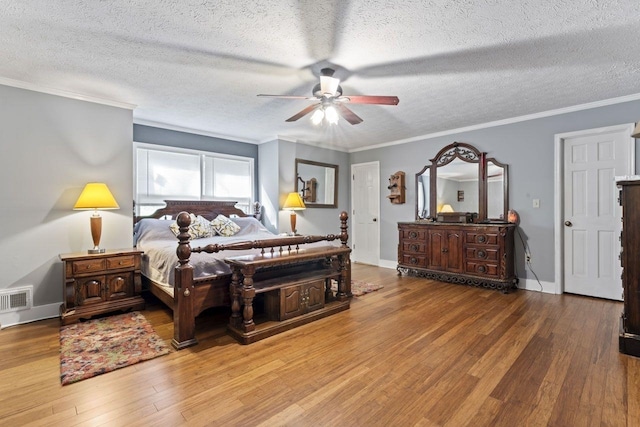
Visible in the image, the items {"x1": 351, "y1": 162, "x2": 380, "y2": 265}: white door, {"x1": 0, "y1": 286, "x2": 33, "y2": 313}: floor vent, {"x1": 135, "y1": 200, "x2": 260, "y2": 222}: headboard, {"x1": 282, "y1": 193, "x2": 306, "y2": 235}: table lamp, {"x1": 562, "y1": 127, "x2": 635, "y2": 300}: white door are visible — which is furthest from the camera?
{"x1": 351, "y1": 162, "x2": 380, "y2": 265}: white door

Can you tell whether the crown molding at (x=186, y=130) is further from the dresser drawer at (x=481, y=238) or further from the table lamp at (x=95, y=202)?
the dresser drawer at (x=481, y=238)

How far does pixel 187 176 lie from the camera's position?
4934 mm

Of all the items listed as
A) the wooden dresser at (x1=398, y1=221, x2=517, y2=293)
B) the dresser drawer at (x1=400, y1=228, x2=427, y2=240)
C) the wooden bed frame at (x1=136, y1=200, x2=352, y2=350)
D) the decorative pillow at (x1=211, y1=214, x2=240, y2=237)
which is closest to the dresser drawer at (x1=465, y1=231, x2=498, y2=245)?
the wooden dresser at (x1=398, y1=221, x2=517, y2=293)

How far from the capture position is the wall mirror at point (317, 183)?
587 centimetres

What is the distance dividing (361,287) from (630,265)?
2.80 metres

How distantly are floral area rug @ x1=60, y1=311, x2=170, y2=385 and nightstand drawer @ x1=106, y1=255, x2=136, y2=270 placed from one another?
533 mm

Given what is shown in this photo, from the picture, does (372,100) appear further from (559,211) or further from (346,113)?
(559,211)

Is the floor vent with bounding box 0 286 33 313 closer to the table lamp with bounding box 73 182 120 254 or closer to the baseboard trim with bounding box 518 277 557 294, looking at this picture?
the table lamp with bounding box 73 182 120 254

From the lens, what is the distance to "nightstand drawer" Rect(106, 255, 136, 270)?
3271 millimetres

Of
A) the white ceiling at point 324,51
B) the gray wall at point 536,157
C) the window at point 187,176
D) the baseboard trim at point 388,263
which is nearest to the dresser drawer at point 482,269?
the gray wall at point 536,157

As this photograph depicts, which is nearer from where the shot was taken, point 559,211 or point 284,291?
point 284,291

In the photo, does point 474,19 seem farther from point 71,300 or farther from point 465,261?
point 71,300

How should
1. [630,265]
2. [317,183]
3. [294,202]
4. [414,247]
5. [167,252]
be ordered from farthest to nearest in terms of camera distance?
[317,183], [294,202], [414,247], [167,252], [630,265]

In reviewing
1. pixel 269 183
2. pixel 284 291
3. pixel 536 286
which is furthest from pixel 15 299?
pixel 536 286
